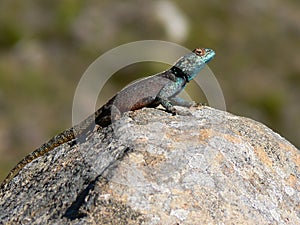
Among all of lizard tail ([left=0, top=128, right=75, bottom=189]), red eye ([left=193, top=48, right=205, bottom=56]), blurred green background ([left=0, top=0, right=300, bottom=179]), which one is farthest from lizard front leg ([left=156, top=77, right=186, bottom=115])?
blurred green background ([left=0, top=0, right=300, bottom=179])

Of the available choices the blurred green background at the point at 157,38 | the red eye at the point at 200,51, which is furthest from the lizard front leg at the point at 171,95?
the blurred green background at the point at 157,38

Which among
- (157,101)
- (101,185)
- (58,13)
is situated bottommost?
(101,185)

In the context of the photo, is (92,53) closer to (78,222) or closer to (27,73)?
(27,73)

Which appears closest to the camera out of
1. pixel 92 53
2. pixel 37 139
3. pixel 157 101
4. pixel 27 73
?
pixel 157 101

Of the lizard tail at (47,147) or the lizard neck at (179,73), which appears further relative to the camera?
the lizard neck at (179,73)

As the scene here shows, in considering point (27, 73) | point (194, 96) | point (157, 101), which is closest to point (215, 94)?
point (157, 101)

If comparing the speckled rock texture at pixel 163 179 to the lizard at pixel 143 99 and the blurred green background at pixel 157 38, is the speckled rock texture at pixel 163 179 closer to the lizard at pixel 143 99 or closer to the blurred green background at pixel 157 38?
the lizard at pixel 143 99

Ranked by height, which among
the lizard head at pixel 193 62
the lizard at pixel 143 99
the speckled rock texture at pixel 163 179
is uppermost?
the lizard head at pixel 193 62

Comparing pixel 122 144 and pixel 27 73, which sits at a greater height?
pixel 27 73
